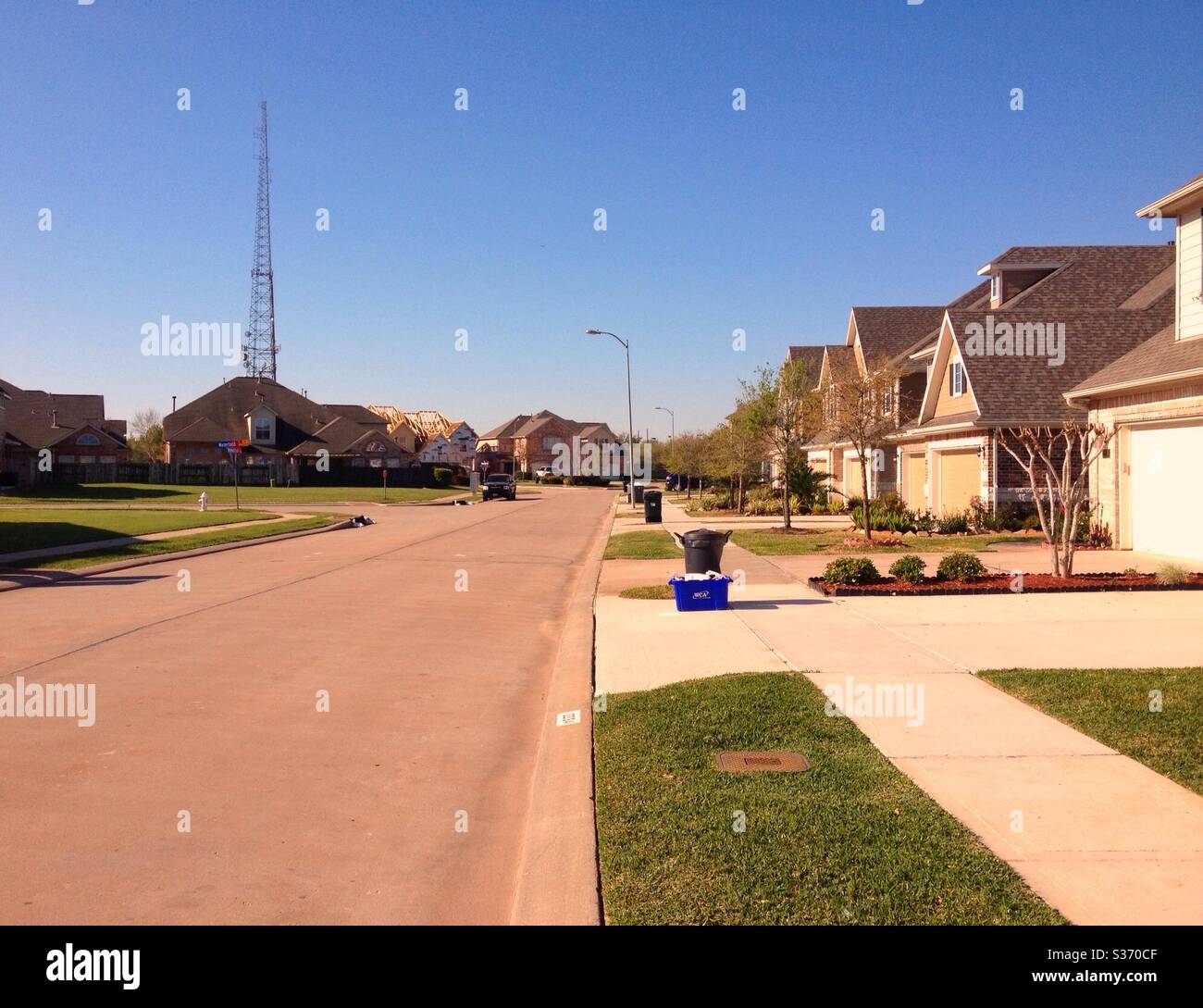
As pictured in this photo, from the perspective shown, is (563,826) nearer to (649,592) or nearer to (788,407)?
(649,592)

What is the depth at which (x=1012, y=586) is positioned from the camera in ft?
47.4

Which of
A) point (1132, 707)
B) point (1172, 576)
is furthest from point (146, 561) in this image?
point (1132, 707)

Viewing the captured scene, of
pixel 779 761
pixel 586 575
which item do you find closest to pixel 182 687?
pixel 779 761

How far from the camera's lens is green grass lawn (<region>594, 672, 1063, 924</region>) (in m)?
4.48

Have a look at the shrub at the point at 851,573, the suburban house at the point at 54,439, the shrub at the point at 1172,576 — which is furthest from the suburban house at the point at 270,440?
the shrub at the point at 1172,576

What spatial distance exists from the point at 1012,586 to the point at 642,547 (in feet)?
36.4

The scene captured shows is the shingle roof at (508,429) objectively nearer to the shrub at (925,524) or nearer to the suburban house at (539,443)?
the suburban house at (539,443)

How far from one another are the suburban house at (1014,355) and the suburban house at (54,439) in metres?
54.4

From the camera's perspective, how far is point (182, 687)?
9.48m

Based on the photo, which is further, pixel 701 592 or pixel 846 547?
pixel 846 547

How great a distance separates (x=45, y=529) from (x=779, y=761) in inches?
1069

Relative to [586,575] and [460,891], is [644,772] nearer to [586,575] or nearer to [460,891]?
[460,891]

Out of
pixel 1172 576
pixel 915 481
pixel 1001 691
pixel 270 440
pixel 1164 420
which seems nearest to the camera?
pixel 1001 691

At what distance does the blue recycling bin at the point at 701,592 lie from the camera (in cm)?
1364
